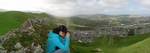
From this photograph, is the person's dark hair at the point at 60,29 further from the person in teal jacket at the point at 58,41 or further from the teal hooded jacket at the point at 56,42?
the teal hooded jacket at the point at 56,42

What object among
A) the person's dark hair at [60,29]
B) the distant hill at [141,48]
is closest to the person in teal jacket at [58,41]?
the person's dark hair at [60,29]

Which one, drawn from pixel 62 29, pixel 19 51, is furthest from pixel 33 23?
pixel 62 29

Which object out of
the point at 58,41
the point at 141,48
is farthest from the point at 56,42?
the point at 141,48

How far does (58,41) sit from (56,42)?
82 mm

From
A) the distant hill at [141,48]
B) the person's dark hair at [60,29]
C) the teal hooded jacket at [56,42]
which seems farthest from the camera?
the distant hill at [141,48]

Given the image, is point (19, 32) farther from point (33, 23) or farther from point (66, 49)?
point (66, 49)

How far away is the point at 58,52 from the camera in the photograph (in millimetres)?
13844

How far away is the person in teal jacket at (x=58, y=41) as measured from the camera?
13672 mm

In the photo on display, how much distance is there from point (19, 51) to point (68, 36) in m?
12.1

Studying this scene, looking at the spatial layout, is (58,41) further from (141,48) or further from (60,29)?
(141,48)

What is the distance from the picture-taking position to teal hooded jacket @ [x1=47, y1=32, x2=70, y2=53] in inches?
538

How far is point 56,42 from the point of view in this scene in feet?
44.9

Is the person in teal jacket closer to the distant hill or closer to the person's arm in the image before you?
the person's arm

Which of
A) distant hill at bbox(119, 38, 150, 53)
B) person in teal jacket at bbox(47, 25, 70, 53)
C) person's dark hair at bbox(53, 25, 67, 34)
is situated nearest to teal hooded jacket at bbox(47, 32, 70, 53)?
person in teal jacket at bbox(47, 25, 70, 53)
